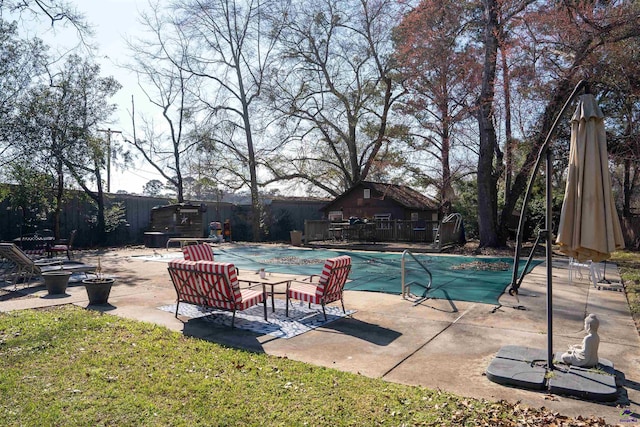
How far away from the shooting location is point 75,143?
64.0ft

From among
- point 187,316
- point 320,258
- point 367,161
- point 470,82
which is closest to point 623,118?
point 470,82

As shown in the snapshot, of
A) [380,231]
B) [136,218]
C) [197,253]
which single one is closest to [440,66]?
[380,231]

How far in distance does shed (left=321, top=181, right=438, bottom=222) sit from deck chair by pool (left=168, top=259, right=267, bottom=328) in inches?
683

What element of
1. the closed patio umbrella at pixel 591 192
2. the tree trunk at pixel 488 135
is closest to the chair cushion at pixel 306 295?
the closed patio umbrella at pixel 591 192

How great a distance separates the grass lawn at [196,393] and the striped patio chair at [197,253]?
3606 mm

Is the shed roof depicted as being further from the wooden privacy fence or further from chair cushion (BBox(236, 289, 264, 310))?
chair cushion (BBox(236, 289, 264, 310))

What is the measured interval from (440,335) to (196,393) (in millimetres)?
3189

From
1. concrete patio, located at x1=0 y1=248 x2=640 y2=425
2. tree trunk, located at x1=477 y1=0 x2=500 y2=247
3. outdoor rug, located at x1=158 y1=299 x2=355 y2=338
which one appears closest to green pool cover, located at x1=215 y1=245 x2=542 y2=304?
concrete patio, located at x1=0 y1=248 x2=640 y2=425

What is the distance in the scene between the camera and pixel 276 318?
6598mm

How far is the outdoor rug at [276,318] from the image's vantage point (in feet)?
19.6

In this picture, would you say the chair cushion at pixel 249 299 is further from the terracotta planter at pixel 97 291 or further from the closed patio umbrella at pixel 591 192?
the closed patio umbrella at pixel 591 192

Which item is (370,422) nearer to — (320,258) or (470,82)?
(320,258)

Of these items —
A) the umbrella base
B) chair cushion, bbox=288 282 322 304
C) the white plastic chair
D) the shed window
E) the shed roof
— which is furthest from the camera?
the shed window

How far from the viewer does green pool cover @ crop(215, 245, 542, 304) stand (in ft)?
28.6
